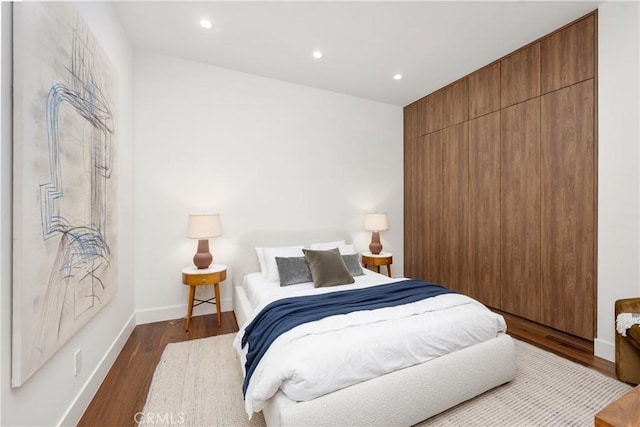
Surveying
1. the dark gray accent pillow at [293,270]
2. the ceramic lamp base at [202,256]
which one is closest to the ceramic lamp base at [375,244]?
the dark gray accent pillow at [293,270]

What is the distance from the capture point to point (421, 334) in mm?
1677

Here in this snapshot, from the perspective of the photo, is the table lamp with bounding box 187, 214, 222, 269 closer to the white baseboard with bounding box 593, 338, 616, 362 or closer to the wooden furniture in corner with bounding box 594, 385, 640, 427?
the wooden furniture in corner with bounding box 594, 385, 640, 427

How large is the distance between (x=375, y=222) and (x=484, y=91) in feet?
6.95

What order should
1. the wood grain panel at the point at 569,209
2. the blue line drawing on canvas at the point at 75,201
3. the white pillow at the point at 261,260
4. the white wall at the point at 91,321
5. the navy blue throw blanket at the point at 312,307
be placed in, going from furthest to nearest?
the white pillow at the point at 261,260
the wood grain panel at the point at 569,209
the navy blue throw blanket at the point at 312,307
the blue line drawing on canvas at the point at 75,201
the white wall at the point at 91,321

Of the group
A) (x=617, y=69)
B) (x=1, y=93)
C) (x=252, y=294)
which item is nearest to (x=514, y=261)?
(x=617, y=69)

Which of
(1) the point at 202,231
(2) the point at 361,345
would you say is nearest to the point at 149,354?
(1) the point at 202,231

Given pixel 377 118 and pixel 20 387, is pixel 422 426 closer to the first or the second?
pixel 20 387

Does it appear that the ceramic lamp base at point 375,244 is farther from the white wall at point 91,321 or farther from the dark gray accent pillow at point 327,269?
the white wall at point 91,321

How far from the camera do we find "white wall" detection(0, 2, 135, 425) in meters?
1.06

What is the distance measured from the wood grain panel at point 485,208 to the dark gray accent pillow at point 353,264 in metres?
1.58

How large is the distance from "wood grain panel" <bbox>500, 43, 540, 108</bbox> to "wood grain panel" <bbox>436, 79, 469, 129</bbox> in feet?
1.58

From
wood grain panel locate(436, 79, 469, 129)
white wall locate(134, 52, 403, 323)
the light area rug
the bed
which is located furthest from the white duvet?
wood grain panel locate(436, 79, 469, 129)

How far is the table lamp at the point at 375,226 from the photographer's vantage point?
4012mm

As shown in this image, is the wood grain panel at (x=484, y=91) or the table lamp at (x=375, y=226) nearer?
the wood grain panel at (x=484, y=91)
